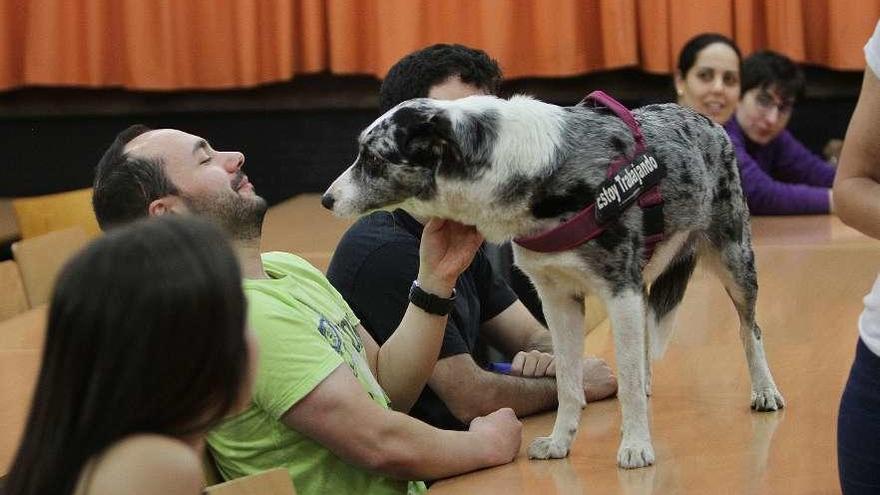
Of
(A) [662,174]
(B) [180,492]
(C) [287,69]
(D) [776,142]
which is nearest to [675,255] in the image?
(A) [662,174]

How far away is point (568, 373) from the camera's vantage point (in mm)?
2014

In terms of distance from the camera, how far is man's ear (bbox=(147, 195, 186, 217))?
1.96 meters

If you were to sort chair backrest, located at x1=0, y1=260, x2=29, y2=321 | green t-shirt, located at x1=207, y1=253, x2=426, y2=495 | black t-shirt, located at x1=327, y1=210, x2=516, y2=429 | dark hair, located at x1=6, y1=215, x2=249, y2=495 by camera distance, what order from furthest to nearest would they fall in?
1. chair backrest, located at x1=0, y1=260, x2=29, y2=321
2. black t-shirt, located at x1=327, y1=210, x2=516, y2=429
3. green t-shirt, located at x1=207, y1=253, x2=426, y2=495
4. dark hair, located at x1=6, y1=215, x2=249, y2=495

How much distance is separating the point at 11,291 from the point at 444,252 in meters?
1.76

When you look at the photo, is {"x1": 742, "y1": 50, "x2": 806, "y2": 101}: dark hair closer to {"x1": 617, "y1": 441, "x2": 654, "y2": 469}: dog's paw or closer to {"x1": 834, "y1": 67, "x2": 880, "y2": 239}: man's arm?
{"x1": 617, "y1": 441, "x2": 654, "y2": 469}: dog's paw

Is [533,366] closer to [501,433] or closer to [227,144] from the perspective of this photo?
[501,433]

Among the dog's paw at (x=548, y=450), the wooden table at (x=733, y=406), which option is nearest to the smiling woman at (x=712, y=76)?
the wooden table at (x=733, y=406)

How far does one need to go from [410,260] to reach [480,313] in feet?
1.29

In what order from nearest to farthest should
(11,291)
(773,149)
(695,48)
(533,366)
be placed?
(533,366)
(11,291)
(695,48)
(773,149)

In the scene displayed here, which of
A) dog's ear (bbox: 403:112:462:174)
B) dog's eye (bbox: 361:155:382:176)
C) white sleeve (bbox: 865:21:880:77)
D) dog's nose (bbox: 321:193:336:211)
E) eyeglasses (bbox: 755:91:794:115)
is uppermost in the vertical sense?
white sleeve (bbox: 865:21:880:77)

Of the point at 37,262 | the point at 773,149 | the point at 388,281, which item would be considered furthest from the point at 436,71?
the point at 773,149

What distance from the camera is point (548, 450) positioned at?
199cm

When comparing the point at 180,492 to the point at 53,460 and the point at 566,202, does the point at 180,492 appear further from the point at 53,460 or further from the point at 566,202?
the point at 566,202

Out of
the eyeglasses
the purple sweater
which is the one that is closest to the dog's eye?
the purple sweater
